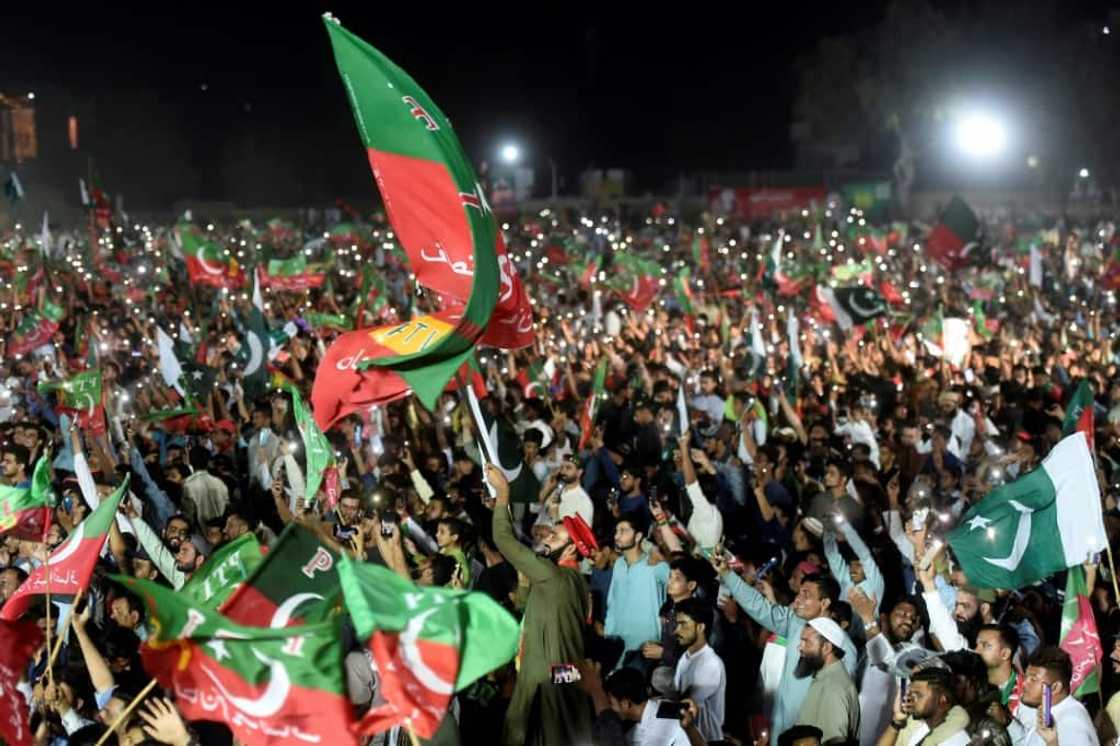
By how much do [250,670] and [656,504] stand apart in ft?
13.5

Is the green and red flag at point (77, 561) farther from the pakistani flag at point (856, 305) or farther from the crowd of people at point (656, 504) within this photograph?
the pakistani flag at point (856, 305)

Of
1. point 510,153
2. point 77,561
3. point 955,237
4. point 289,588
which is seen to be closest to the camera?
point 289,588

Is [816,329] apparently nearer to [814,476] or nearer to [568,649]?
[814,476]

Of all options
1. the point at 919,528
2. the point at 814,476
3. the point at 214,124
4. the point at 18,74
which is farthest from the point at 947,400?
the point at 214,124

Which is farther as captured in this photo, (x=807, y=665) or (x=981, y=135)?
(x=981, y=135)

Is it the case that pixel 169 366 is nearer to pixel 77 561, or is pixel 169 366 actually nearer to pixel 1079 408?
pixel 77 561

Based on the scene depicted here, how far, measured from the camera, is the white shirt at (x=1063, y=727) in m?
5.84

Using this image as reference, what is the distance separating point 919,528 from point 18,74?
53.0 m

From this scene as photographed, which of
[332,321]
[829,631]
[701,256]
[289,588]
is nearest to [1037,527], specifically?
[829,631]

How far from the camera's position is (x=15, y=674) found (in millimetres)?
5633

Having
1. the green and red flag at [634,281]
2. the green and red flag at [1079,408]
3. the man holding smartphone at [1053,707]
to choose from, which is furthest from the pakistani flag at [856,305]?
the man holding smartphone at [1053,707]

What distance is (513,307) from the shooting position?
25.7ft

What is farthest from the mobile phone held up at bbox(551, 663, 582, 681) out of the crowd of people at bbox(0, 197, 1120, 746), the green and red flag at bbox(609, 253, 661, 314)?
the green and red flag at bbox(609, 253, 661, 314)

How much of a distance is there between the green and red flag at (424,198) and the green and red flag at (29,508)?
1599 millimetres
